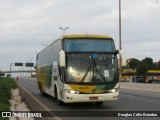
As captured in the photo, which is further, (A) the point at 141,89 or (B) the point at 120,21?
(B) the point at 120,21

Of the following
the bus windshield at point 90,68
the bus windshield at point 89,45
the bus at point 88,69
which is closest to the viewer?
the bus at point 88,69

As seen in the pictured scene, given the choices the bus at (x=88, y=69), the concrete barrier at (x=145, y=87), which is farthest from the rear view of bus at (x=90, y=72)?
the concrete barrier at (x=145, y=87)

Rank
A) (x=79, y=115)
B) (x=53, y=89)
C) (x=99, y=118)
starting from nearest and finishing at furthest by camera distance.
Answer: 1. (x=99, y=118)
2. (x=79, y=115)
3. (x=53, y=89)

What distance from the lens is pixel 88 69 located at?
17.3 m

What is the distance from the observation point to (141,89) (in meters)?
40.9

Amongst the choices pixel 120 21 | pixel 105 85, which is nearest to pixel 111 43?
pixel 105 85

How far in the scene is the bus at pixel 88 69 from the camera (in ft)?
56.2

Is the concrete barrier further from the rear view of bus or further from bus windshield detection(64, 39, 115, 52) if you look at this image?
the rear view of bus

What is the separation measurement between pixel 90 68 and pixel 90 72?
0.17 meters

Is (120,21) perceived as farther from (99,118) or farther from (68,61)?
(99,118)

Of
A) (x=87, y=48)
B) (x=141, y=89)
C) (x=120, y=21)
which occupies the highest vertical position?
(x=120, y=21)

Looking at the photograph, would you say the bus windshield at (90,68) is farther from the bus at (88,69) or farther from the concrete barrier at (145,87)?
the concrete barrier at (145,87)

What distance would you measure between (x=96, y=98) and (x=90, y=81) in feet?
2.48

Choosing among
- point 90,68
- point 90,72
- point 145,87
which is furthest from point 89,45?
point 145,87
